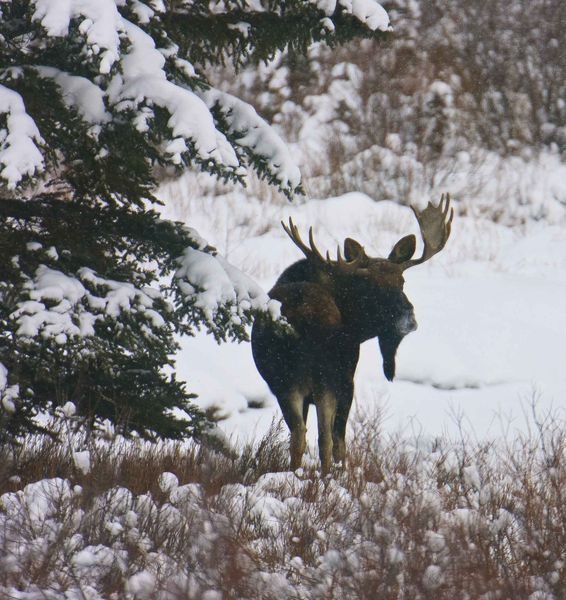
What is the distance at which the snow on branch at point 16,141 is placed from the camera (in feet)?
13.8

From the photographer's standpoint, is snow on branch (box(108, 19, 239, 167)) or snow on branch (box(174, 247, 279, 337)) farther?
snow on branch (box(174, 247, 279, 337))

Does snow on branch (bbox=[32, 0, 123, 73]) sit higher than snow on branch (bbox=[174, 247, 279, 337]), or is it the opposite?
snow on branch (bbox=[32, 0, 123, 73])

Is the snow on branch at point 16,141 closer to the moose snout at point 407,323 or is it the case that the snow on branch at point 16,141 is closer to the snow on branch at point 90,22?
the snow on branch at point 90,22

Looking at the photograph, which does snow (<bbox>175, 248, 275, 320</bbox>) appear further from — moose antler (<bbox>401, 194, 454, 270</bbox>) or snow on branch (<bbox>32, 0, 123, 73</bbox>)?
moose antler (<bbox>401, 194, 454, 270</bbox>)

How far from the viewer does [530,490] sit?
463 cm

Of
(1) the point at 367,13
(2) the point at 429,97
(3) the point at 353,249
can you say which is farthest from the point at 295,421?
(2) the point at 429,97

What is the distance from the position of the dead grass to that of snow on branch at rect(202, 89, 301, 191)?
1685 mm

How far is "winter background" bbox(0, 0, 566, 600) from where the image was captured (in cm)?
361

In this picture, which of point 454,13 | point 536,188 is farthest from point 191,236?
point 454,13

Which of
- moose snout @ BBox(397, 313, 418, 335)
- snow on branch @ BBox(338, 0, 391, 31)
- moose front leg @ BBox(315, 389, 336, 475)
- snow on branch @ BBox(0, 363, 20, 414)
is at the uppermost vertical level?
snow on branch @ BBox(338, 0, 391, 31)

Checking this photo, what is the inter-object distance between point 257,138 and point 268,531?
7.29 ft

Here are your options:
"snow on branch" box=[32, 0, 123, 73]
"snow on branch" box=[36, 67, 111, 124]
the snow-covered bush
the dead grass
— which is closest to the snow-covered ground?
the snow-covered bush

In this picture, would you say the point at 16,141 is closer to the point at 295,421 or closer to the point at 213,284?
the point at 213,284

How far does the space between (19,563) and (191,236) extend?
2.46 meters
